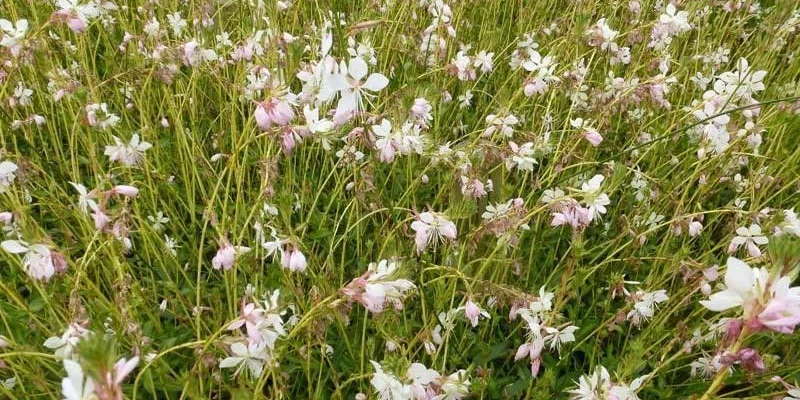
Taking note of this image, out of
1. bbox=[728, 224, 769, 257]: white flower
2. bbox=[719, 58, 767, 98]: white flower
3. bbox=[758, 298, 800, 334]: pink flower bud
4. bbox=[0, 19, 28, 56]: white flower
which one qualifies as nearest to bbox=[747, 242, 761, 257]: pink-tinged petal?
bbox=[728, 224, 769, 257]: white flower

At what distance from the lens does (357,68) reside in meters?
1.37

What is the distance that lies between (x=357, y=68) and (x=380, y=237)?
803mm

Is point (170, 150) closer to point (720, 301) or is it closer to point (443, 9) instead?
point (443, 9)

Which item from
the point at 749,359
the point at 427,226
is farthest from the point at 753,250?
the point at 427,226

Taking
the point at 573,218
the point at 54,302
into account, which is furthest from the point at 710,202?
the point at 54,302

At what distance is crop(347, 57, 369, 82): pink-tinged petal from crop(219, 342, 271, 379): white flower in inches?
23.1

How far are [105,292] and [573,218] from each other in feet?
4.86

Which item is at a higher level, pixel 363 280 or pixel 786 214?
pixel 363 280

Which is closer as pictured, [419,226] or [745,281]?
[745,281]

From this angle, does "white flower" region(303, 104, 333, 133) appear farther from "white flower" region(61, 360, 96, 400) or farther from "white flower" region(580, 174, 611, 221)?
"white flower" region(61, 360, 96, 400)

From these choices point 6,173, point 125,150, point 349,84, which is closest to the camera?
point 349,84

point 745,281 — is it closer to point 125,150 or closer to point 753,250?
point 753,250

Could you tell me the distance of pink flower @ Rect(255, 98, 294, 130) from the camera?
1.42 m

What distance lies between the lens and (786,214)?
1.79m
